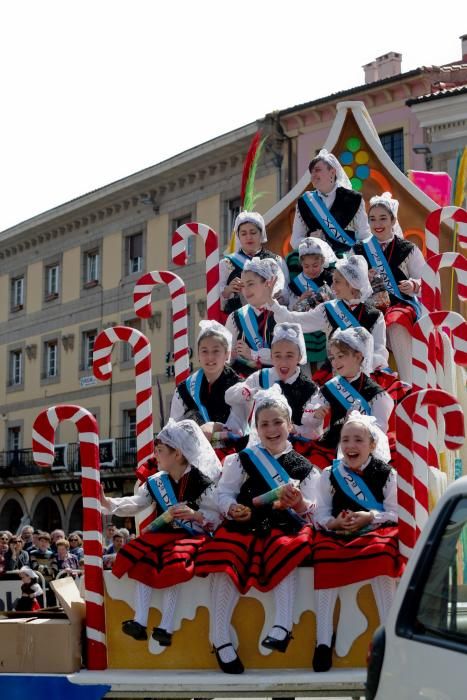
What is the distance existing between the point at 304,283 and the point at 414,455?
3.73 meters

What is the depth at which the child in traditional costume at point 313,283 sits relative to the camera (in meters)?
9.62

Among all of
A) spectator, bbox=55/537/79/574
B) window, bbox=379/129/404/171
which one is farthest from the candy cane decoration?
window, bbox=379/129/404/171

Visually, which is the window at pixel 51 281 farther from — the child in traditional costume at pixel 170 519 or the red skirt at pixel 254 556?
the red skirt at pixel 254 556

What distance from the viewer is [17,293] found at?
50062mm

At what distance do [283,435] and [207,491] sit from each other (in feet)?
1.79

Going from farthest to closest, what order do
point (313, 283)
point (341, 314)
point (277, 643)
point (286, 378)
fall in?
point (313, 283)
point (341, 314)
point (286, 378)
point (277, 643)

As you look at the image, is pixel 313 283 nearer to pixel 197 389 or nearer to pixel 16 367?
pixel 197 389

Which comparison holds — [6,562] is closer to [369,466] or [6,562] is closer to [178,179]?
[369,466]

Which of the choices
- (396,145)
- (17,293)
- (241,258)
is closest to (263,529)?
(241,258)

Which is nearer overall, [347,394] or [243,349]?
[347,394]

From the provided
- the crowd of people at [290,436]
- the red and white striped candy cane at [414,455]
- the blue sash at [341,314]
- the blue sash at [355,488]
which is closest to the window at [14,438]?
the crowd of people at [290,436]

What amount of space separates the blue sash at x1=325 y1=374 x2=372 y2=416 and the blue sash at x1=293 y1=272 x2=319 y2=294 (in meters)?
1.98

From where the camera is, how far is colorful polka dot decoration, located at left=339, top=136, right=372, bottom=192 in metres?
11.9

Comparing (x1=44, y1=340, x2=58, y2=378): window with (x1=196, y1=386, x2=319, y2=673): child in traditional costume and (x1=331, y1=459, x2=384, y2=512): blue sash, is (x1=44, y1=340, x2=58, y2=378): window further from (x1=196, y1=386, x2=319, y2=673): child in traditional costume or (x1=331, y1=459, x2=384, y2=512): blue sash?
(x1=331, y1=459, x2=384, y2=512): blue sash
